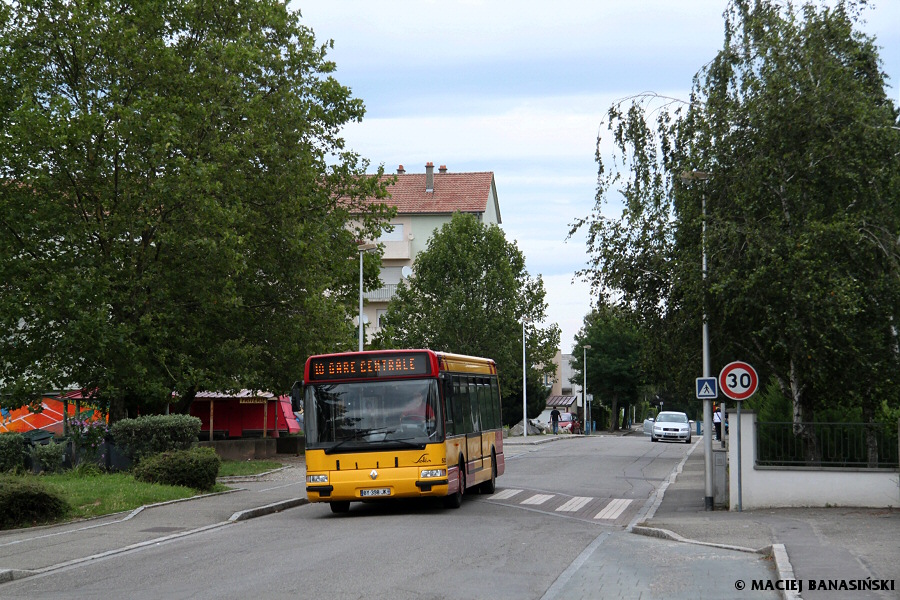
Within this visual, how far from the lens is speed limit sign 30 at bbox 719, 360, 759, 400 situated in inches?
747

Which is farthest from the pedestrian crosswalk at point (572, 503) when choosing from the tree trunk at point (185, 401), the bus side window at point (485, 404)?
the tree trunk at point (185, 401)

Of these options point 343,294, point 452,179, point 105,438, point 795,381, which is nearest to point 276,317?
point 343,294

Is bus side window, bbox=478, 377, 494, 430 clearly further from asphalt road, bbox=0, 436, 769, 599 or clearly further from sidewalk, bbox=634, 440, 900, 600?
sidewalk, bbox=634, 440, 900, 600

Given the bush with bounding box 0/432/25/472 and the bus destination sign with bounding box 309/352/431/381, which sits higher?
the bus destination sign with bounding box 309/352/431/381

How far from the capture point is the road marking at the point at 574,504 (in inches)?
806

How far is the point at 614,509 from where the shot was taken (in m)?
20.8

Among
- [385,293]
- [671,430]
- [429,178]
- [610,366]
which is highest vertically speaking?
[429,178]

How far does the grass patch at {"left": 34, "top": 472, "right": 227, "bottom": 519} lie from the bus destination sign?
407cm

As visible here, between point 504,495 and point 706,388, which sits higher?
point 706,388

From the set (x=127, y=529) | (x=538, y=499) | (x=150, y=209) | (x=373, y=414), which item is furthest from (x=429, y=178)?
(x=127, y=529)

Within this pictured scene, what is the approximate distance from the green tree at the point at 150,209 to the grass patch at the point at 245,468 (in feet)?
7.79

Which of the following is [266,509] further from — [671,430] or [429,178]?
[429,178]

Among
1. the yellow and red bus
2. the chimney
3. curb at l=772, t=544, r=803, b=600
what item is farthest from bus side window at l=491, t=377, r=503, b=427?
the chimney

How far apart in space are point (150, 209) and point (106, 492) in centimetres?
1118
